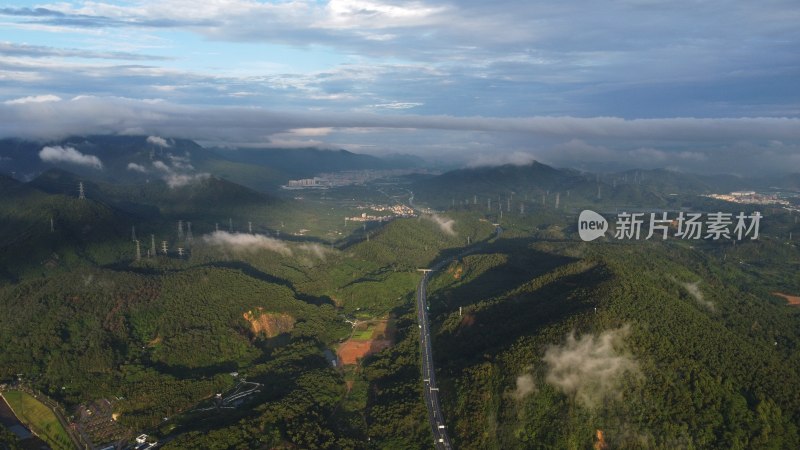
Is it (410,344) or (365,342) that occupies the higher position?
(410,344)

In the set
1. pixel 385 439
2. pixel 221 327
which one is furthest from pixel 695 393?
pixel 221 327

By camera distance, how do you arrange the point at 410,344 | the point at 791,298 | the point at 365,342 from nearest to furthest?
the point at 410,344, the point at 365,342, the point at 791,298

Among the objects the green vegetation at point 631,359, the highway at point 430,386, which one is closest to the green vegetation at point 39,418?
the highway at point 430,386

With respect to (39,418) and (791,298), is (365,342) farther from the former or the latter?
(791,298)

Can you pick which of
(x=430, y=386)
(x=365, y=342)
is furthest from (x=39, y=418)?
(x=430, y=386)

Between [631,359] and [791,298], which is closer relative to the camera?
[631,359]

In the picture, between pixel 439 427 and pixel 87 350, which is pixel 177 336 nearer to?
pixel 87 350

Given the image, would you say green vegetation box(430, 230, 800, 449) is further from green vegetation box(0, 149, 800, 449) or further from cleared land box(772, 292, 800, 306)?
cleared land box(772, 292, 800, 306)
